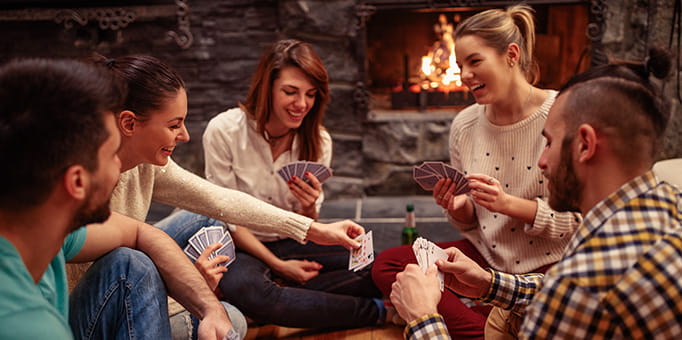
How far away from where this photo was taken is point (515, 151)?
2.12 metres

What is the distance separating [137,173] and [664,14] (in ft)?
9.53

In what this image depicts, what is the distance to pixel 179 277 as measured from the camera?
166 centimetres

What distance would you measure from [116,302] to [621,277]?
113cm

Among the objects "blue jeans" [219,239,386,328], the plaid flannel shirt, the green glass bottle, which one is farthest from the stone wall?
the plaid flannel shirt

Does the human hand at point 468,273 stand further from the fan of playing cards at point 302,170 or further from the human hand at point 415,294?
the fan of playing cards at point 302,170

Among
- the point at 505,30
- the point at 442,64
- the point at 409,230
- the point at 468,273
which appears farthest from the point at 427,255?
the point at 442,64

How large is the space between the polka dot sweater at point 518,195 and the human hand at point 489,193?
122 millimetres

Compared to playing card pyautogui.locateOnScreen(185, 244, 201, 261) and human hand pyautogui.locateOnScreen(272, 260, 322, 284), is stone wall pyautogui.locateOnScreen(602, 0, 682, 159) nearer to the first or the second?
human hand pyautogui.locateOnScreen(272, 260, 322, 284)

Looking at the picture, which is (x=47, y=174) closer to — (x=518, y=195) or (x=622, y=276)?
(x=622, y=276)

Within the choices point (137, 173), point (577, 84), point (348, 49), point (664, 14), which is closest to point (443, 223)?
point (348, 49)

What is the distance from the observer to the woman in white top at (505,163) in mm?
2004

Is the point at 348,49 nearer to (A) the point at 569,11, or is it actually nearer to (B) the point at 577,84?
(A) the point at 569,11

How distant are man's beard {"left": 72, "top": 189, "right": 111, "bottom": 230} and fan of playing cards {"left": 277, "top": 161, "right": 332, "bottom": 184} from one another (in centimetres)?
116

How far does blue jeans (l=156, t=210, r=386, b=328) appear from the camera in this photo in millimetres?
2182
